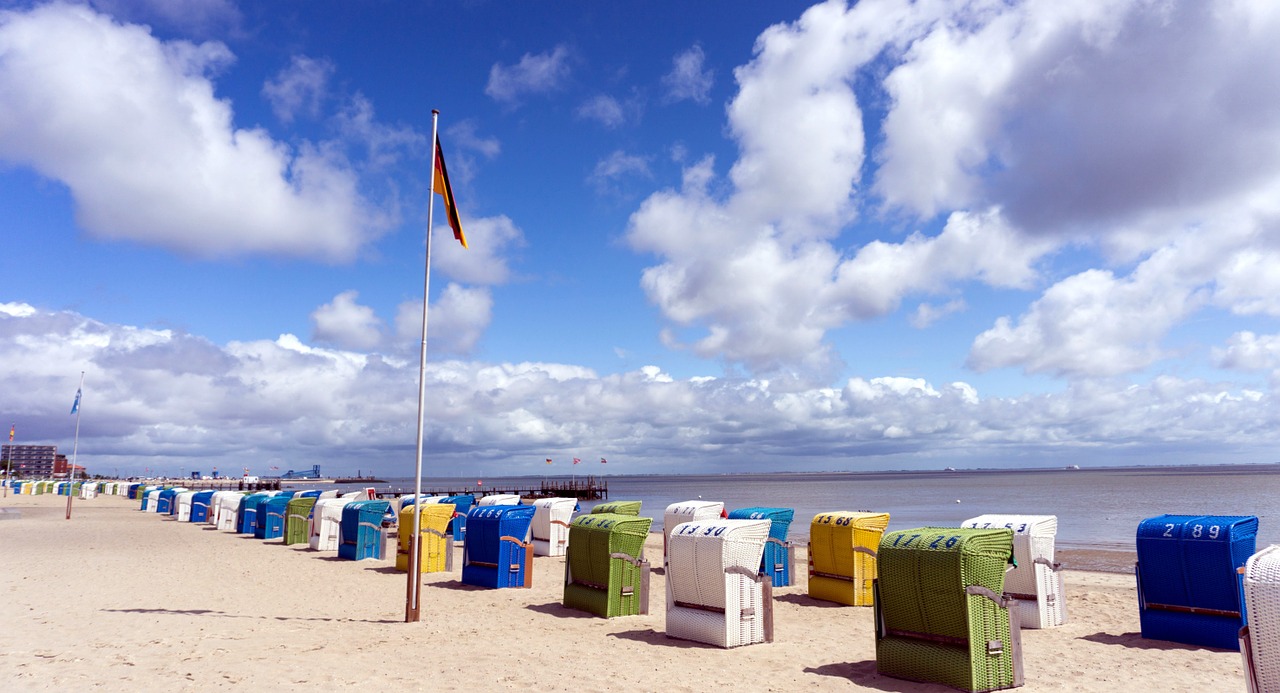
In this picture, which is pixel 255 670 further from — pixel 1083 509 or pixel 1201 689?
pixel 1083 509

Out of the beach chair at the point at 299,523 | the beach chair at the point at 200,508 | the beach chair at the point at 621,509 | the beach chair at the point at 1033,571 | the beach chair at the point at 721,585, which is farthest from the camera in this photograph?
the beach chair at the point at 200,508

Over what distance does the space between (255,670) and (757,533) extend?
6803 millimetres

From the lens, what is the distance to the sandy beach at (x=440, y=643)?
9258 mm

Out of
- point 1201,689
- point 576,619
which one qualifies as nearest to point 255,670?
point 576,619

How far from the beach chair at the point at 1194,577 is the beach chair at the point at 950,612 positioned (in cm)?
369

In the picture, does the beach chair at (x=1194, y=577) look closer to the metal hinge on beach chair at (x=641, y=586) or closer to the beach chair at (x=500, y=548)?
the metal hinge on beach chair at (x=641, y=586)

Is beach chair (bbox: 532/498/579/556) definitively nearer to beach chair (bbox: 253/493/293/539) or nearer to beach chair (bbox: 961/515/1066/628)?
beach chair (bbox: 253/493/293/539)

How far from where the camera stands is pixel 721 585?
437 inches

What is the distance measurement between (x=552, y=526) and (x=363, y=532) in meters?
5.80

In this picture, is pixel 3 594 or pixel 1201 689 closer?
pixel 1201 689

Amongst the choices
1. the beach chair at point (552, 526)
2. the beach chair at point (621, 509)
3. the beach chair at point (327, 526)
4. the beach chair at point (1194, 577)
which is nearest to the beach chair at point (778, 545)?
the beach chair at point (621, 509)

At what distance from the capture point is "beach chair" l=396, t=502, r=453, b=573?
65.1ft

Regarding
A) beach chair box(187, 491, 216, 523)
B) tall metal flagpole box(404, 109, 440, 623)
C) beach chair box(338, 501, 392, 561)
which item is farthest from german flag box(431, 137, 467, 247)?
beach chair box(187, 491, 216, 523)

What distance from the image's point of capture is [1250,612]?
652 cm
